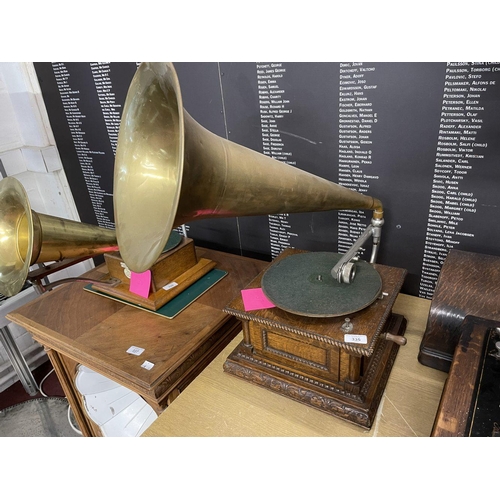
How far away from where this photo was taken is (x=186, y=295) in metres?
1.69

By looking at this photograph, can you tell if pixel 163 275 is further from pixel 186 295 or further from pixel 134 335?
pixel 134 335

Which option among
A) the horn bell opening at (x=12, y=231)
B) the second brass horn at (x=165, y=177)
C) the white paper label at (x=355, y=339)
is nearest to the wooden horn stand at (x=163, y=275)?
the horn bell opening at (x=12, y=231)

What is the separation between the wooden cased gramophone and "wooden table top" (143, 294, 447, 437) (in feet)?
0.11

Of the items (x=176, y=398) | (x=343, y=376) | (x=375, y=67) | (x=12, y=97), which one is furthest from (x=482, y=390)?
(x=12, y=97)

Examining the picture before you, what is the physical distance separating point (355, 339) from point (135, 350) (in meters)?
0.83

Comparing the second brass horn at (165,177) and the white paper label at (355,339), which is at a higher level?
the second brass horn at (165,177)

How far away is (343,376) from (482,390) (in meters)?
0.38

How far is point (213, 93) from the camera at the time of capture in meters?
1.76

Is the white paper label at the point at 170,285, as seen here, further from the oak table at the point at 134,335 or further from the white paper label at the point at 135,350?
the white paper label at the point at 135,350

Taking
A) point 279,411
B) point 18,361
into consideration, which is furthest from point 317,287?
point 18,361

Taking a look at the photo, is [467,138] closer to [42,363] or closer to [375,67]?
[375,67]

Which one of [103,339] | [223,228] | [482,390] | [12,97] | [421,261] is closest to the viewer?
[482,390]

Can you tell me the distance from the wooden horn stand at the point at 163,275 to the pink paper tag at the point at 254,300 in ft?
1.57

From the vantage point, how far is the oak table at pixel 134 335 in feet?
4.44
